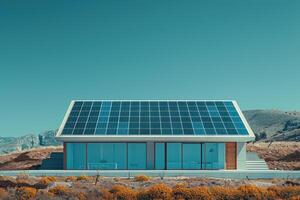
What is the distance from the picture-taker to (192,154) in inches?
1528

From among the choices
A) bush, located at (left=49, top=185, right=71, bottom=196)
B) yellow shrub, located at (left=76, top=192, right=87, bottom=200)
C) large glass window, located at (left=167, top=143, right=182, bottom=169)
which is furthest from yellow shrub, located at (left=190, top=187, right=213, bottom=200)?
large glass window, located at (left=167, top=143, right=182, bottom=169)

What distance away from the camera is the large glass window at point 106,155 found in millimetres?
38812

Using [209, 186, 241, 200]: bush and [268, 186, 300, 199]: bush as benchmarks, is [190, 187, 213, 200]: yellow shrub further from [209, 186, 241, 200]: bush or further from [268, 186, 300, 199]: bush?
[268, 186, 300, 199]: bush

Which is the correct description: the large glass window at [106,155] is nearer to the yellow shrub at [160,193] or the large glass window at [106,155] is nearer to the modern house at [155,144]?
the modern house at [155,144]

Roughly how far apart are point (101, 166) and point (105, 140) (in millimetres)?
2173

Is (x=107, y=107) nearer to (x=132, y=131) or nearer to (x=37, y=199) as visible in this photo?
(x=132, y=131)

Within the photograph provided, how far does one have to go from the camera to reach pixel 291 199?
2377cm

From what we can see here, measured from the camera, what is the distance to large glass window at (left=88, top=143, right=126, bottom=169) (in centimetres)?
3881

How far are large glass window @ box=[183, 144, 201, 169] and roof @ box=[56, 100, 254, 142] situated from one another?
1036mm

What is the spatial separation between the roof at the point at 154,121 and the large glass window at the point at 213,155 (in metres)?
0.96

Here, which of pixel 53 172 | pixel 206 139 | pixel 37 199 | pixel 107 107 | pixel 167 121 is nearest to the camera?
pixel 37 199

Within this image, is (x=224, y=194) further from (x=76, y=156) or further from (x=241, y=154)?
(x=76, y=156)

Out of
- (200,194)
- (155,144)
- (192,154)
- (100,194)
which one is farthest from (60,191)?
(192,154)

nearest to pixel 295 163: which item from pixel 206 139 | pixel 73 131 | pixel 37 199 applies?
pixel 206 139
